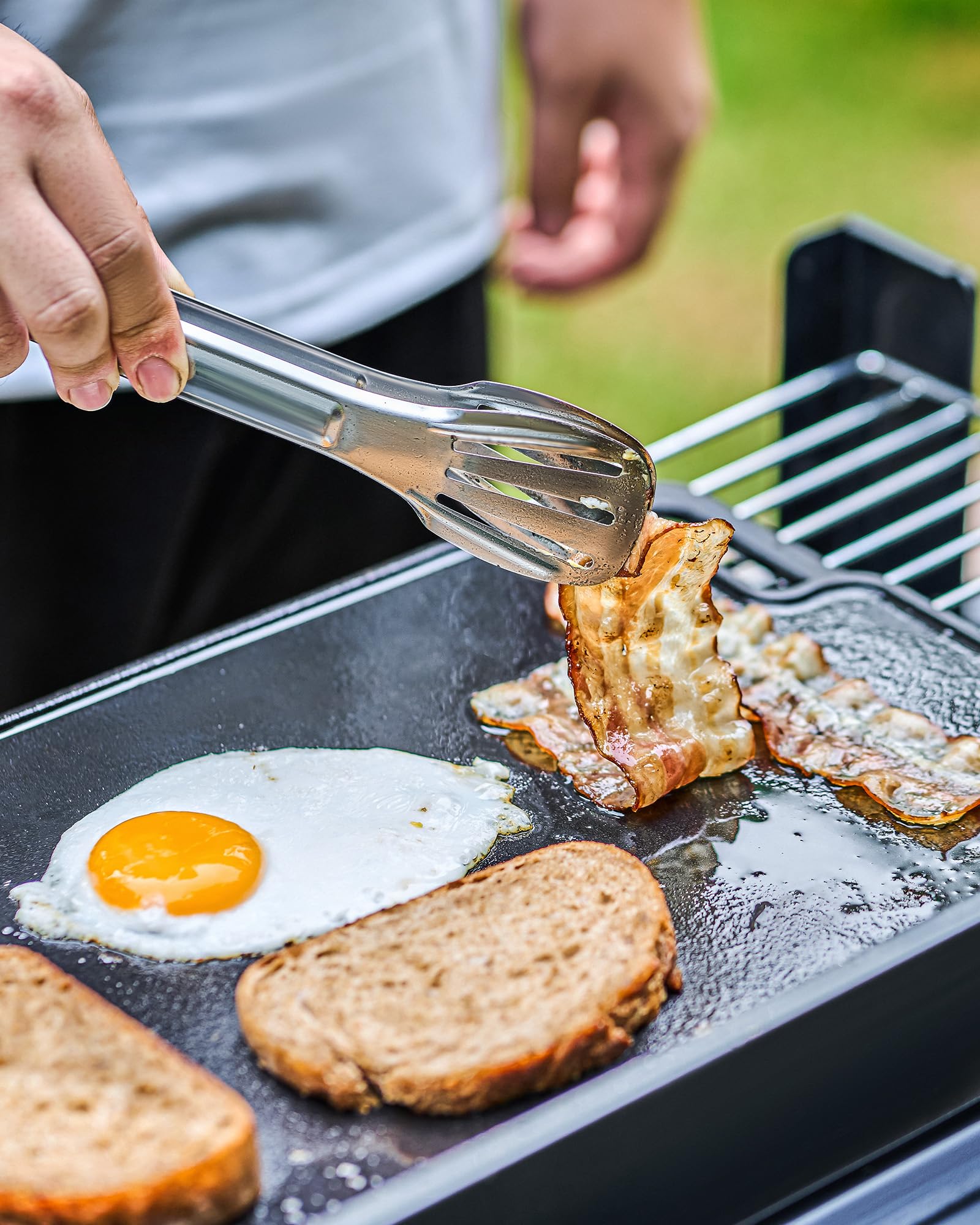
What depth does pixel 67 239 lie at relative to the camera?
139 cm

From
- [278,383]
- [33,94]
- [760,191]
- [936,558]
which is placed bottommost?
[760,191]

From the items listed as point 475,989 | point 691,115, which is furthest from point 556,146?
point 475,989

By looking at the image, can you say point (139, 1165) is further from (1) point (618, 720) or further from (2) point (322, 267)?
A: (2) point (322, 267)

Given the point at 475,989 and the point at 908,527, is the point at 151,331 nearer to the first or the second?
the point at 475,989

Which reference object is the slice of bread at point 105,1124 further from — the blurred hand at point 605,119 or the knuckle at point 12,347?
the blurred hand at point 605,119

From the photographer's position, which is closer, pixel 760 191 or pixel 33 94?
pixel 33 94

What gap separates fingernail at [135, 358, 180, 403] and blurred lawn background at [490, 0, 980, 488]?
137 inches

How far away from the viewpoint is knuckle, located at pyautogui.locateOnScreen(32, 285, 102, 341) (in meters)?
1.38

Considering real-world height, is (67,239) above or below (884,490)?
above

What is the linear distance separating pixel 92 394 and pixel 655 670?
0.77 meters

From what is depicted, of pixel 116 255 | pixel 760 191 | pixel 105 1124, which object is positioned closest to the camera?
pixel 105 1124

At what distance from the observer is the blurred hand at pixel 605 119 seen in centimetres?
275

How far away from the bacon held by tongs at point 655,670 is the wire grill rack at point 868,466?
1.95ft

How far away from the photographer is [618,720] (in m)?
1.82
